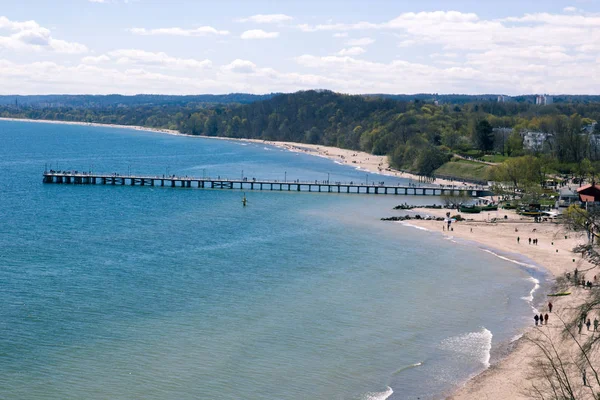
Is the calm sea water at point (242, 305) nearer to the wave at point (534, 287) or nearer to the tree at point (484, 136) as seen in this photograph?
the wave at point (534, 287)

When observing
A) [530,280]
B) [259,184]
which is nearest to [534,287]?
[530,280]

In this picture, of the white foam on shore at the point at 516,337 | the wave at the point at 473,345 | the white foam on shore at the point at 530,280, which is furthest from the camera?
the white foam on shore at the point at 530,280

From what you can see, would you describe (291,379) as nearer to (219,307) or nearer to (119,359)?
(119,359)

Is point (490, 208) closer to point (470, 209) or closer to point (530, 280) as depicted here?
point (470, 209)

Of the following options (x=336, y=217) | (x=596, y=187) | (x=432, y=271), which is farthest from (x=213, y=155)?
(x=432, y=271)

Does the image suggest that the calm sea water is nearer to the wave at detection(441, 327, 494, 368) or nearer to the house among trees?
the wave at detection(441, 327, 494, 368)

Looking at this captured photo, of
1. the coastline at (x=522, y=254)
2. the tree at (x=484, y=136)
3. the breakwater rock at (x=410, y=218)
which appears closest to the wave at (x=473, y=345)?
the coastline at (x=522, y=254)
